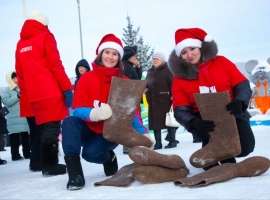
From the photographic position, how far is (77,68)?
6.41 meters

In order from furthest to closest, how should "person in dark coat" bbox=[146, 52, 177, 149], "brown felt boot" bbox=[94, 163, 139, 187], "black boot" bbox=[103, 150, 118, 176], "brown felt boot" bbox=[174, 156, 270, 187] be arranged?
"person in dark coat" bbox=[146, 52, 177, 149] → "black boot" bbox=[103, 150, 118, 176] → "brown felt boot" bbox=[94, 163, 139, 187] → "brown felt boot" bbox=[174, 156, 270, 187]

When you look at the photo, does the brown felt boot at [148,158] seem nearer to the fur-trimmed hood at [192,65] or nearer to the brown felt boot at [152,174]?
the brown felt boot at [152,174]

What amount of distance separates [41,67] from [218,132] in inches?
69.5

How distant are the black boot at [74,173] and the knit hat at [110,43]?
1063 millimetres

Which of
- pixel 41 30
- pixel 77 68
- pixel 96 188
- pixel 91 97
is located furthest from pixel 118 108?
pixel 77 68

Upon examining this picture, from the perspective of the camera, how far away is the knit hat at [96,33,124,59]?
3516 mm

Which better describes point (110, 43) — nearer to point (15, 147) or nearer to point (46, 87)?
point (46, 87)

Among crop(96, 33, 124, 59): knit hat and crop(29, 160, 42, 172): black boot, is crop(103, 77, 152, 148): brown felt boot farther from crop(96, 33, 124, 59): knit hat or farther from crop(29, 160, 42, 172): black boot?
crop(29, 160, 42, 172): black boot

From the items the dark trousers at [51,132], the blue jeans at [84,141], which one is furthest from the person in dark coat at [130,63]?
the blue jeans at [84,141]

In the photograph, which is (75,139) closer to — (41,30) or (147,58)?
(41,30)

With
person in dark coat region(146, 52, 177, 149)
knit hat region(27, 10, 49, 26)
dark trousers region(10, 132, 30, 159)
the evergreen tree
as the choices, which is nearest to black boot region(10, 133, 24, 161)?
dark trousers region(10, 132, 30, 159)

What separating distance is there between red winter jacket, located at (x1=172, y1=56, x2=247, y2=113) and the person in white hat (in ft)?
1.34

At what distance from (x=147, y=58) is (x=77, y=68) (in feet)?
77.4

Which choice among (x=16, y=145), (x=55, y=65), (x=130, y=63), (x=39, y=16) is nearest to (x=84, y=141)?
(x=55, y=65)
